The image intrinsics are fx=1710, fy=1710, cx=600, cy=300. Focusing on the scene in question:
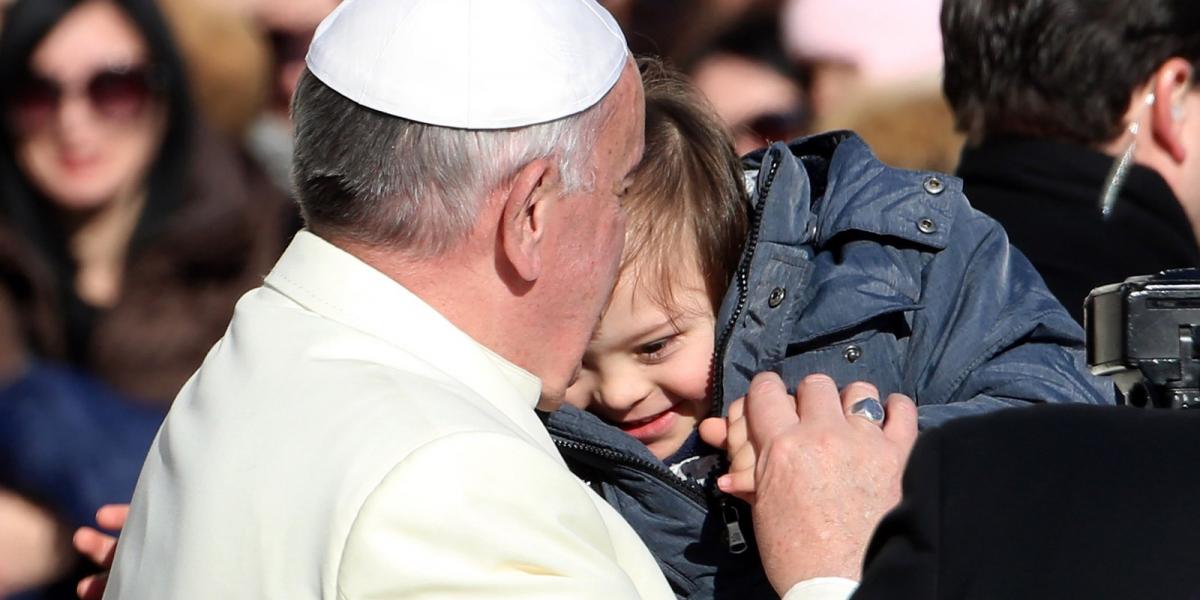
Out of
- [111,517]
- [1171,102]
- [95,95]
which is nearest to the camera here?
[111,517]

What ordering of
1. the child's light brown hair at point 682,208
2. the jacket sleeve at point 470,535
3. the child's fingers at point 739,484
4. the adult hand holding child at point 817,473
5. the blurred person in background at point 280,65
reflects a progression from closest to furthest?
the jacket sleeve at point 470,535
the adult hand holding child at point 817,473
the child's fingers at point 739,484
the child's light brown hair at point 682,208
the blurred person in background at point 280,65

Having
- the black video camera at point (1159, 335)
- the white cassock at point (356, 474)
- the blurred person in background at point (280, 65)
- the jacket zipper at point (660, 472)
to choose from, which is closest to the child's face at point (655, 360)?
the jacket zipper at point (660, 472)

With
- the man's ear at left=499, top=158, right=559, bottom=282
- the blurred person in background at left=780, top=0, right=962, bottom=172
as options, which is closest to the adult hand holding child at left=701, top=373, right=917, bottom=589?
the man's ear at left=499, top=158, right=559, bottom=282

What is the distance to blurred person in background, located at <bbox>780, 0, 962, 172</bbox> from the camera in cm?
481

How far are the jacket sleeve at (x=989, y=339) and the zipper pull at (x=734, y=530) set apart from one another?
0.32m

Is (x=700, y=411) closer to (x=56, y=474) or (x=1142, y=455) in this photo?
(x=1142, y=455)

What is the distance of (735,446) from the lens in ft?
8.02

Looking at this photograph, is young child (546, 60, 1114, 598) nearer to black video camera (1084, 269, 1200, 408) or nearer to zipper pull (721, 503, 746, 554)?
zipper pull (721, 503, 746, 554)

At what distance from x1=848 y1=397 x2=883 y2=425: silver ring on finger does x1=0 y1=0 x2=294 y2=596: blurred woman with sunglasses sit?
2.41m

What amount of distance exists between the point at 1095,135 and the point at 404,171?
1.63 m

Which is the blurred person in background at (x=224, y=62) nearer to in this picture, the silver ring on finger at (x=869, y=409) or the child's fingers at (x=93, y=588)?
the child's fingers at (x=93, y=588)

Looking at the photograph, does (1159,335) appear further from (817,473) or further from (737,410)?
(737,410)

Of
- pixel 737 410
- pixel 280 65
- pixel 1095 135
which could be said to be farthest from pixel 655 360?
pixel 280 65

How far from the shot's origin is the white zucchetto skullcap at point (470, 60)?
84.7 inches
